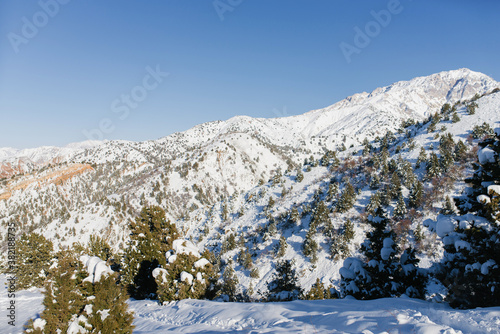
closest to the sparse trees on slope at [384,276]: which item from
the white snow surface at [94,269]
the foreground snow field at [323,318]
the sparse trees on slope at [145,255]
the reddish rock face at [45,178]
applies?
the foreground snow field at [323,318]

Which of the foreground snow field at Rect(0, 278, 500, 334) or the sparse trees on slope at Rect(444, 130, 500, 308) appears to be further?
the sparse trees on slope at Rect(444, 130, 500, 308)

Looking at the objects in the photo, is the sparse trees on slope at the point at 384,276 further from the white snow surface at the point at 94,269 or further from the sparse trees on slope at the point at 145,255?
the sparse trees on slope at the point at 145,255

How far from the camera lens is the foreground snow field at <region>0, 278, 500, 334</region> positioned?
5.18 m

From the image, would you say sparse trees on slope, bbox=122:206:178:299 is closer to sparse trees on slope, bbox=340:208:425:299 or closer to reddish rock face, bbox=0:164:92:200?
sparse trees on slope, bbox=340:208:425:299

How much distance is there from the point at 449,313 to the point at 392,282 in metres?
6.88

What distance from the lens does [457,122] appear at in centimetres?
4000

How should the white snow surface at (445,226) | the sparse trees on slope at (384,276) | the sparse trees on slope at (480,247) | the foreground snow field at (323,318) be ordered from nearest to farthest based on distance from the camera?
the foreground snow field at (323,318), the sparse trees on slope at (480,247), the white snow surface at (445,226), the sparse trees on slope at (384,276)

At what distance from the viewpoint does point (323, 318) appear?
690 centimetres

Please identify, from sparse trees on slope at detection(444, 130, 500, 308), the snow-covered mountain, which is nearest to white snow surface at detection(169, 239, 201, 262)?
sparse trees on slope at detection(444, 130, 500, 308)

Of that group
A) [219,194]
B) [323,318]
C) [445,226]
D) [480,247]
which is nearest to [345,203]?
[445,226]

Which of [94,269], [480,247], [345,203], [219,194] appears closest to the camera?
[480,247]

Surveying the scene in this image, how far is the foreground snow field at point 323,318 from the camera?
17.0 ft

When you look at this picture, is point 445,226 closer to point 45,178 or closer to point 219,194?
point 219,194

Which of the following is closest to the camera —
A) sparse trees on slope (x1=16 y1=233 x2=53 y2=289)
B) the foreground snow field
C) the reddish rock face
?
the foreground snow field
